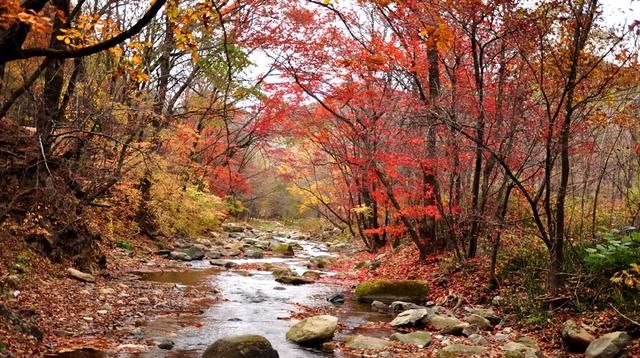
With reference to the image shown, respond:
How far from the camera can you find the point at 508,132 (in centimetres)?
999

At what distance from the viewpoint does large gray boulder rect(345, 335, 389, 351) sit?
7987 millimetres

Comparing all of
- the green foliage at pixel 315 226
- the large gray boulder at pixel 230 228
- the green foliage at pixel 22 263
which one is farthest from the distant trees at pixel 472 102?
the green foliage at pixel 315 226

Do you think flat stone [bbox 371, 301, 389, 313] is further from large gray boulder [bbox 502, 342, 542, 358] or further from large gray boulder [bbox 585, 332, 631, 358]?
large gray boulder [bbox 585, 332, 631, 358]

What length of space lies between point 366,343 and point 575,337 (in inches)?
120

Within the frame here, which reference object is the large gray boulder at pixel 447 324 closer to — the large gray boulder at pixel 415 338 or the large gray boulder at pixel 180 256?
the large gray boulder at pixel 415 338

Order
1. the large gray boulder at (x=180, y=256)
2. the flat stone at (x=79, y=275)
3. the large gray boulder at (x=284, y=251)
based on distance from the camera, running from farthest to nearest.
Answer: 1. the large gray boulder at (x=284, y=251)
2. the large gray boulder at (x=180, y=256)
3. the flat stone at (x=79, y=275)

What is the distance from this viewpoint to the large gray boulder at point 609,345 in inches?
256

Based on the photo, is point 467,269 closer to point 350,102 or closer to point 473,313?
point 473,313

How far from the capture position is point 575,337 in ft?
23.6

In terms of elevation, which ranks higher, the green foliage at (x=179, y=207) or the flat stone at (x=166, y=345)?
the green foliage at (x=179, y=207)

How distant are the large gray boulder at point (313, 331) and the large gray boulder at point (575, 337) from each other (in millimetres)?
3588

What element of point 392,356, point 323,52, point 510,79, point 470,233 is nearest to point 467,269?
point 470,233

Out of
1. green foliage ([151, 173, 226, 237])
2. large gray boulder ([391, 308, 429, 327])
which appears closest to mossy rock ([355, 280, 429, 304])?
large gray boulder ([391, 308, 429, 327])

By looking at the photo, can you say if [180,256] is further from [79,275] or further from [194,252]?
[79,275]
